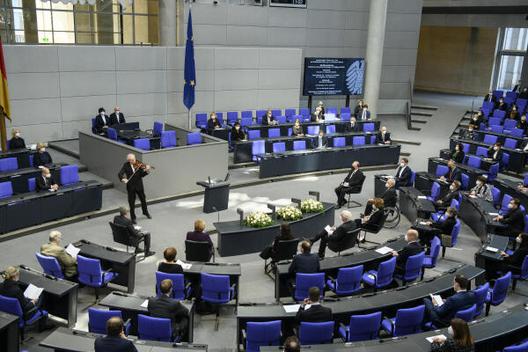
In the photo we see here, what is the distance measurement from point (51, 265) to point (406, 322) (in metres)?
5.50

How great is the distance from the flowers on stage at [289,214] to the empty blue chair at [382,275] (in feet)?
7.79

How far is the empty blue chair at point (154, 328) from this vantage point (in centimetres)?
677

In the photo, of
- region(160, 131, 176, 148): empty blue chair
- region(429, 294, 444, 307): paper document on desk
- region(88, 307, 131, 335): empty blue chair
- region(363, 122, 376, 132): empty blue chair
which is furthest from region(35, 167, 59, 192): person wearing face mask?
region(363, 122, 376, 132): empty blue chair

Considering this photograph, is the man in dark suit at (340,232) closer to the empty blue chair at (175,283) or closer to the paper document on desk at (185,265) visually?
the paper document on desk at (185,265)

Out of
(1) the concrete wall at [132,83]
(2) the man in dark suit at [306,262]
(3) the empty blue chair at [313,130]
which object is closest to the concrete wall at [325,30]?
(1) the concrete wall at [132,83]

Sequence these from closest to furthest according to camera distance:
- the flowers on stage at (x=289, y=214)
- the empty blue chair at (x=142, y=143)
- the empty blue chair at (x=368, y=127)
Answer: the flowers on stage at (x=289, y=214)
the empty blue chair at (x=142, y=143)
the empty blue chair at (x=368, y=127)

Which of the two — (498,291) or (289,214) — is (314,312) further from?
(289,214)

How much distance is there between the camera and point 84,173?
15.3 m

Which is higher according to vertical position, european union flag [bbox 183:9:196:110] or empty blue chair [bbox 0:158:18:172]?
european union flag [bbox 183:9:196:110]

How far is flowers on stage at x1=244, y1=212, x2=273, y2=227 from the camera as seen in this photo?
1066cm

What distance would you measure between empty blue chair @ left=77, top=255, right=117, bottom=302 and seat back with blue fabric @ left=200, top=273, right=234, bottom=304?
170cm

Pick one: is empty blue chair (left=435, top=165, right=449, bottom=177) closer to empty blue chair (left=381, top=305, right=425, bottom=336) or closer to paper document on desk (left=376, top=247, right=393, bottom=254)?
paper document on desk (left=376, top=247, right=393, bottom=254)

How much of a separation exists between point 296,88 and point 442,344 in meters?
18.5

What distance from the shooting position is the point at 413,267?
368 inches
